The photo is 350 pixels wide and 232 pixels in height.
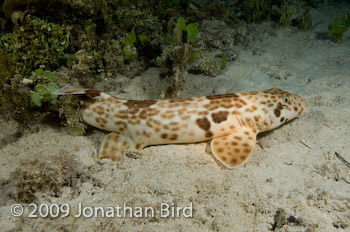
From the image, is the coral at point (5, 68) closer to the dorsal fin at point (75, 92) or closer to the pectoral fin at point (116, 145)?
the dorsal fin at point (75, 92)

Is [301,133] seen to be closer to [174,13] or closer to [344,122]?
[344,122]

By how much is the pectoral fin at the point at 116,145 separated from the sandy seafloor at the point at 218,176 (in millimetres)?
127

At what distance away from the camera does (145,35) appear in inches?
222

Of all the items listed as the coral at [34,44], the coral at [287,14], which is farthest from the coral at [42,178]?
the coral at [287,14]

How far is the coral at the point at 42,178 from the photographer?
10.1 ft

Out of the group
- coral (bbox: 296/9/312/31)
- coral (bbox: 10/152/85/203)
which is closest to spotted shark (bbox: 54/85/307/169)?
coral (bbox: 10/152/85/203)

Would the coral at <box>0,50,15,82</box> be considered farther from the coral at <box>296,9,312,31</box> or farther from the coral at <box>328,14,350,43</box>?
the coral at <box>328,14,350,43</box>

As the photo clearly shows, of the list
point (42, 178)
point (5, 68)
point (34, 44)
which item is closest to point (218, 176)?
point (42, 178)

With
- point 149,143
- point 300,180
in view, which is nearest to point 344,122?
point 300,180

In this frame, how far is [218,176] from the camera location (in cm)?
335

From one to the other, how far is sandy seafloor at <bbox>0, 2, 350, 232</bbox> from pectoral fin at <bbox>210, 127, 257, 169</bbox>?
123 millimetres

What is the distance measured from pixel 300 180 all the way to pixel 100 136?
9.76ft

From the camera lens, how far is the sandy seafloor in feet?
9.16

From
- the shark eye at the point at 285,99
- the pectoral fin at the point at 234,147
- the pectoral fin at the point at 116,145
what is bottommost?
the pectoral fin at the point at 116,145
